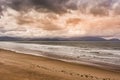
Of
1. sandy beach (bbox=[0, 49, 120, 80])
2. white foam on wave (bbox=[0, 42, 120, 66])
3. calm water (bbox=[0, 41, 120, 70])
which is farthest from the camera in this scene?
white foam on wave (bbox=[0, 42, 120, 66])

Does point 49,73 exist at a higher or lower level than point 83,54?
lower

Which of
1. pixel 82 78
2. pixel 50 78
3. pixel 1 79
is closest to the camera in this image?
pixel 1 79

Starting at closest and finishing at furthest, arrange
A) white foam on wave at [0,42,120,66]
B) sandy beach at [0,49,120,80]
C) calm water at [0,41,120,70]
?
sandy beach at [0,49,120,80]
calm water at [0,41,120,70]
white foam on wave at [0,42,120,66]

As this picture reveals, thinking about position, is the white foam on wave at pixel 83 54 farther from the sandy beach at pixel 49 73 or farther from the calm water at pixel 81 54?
the sandy beach at pixel 49 73

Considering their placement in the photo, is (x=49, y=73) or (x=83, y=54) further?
(x=83, y=54)

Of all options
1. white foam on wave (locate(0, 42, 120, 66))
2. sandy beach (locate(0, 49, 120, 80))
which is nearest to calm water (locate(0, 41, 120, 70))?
white foam on wave (locate(0, 42, 120, 66))

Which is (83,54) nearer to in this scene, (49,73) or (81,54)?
(81,54)

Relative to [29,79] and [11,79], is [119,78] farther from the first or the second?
[11,79]

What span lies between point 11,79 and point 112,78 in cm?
759

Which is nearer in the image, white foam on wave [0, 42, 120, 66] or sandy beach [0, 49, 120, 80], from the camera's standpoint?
sandy beach [0, 49, 120, 80]

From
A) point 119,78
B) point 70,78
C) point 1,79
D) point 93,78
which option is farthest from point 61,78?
point 119,78

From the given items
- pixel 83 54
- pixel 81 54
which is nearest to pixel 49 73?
pixel 81 54

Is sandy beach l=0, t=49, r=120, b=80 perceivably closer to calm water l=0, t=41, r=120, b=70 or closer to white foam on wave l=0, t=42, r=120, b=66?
calm water l=0, t=41, r=120, b=70

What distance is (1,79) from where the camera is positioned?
1127 cm
